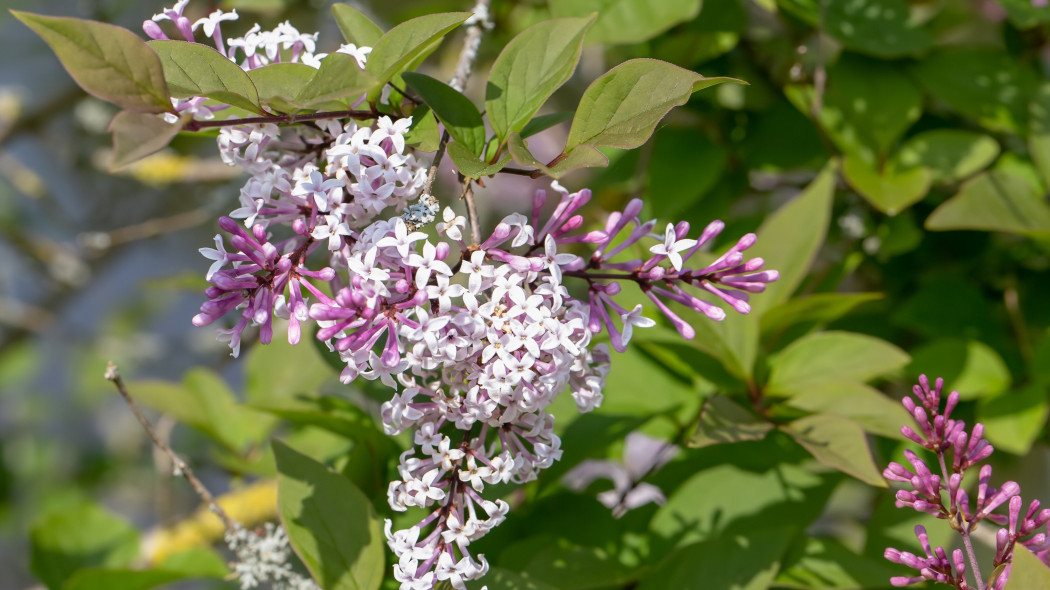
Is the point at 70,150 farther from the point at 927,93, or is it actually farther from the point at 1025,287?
the point at 1025,287

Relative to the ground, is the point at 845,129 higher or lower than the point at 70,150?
higher

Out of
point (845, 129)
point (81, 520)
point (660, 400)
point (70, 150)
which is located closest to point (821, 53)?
point (845, 129)

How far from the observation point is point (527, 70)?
1.88 feet

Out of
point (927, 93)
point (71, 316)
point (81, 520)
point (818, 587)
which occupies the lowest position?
point (71, 316)

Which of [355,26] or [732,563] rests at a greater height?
[355,26]

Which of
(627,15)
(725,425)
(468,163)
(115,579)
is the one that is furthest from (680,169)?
(115,579)

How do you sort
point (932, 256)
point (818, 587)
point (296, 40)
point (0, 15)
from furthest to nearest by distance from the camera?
1. point (0, 15)
2. point (932, 256)
3. point (818, 587)
4. point (296, 40)

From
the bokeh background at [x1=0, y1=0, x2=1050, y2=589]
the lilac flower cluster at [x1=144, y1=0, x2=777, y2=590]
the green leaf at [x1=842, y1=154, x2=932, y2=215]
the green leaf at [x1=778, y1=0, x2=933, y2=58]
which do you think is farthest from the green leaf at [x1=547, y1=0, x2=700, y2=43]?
the lilac flower cluster at [x1=144, y1=0, x2=777, y2=590]

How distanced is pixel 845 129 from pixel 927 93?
225 mm

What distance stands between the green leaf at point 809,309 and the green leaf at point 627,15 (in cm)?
32

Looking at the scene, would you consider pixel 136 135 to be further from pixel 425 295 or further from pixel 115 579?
pixel 115 579

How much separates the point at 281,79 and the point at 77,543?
70 cm

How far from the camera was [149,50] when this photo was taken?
17.8 inches


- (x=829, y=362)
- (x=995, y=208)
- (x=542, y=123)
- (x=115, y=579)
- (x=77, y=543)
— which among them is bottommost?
(x=77, y=543)
